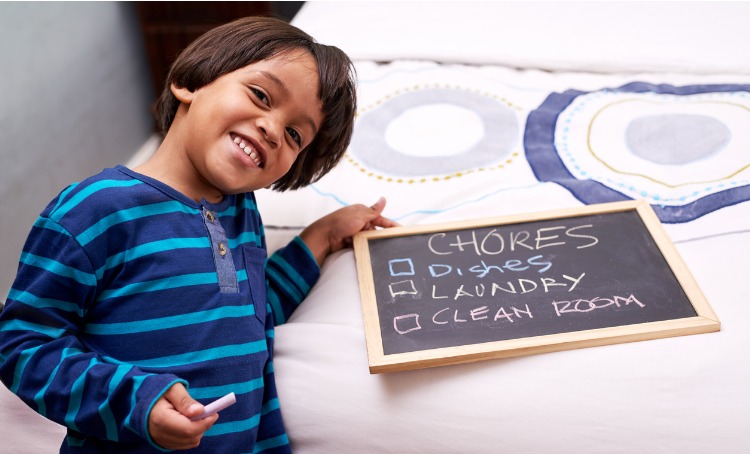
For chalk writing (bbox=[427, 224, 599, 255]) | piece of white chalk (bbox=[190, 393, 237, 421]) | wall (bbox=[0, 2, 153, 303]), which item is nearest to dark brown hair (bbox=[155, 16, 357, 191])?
chalk writing (bbox=[427, 224, 599, 255])

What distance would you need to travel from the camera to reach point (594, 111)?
1.28m

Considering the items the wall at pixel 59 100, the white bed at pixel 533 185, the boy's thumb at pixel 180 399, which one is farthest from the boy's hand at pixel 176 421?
the wall at pixel 59 100

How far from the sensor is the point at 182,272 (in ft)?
2.86

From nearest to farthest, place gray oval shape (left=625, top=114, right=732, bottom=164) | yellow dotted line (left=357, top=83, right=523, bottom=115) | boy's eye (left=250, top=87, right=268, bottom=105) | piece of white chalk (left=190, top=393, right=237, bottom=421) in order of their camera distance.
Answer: piece of white chalk (left=190, top=393, right=237, bottom=421), boy's eye (left=250, top=87, right=268, bottom=105), gray oval shape (left=625, top=114, right=732, bottom=164), yellow dotted line (left=357, top=83, right=523, bottom=115)

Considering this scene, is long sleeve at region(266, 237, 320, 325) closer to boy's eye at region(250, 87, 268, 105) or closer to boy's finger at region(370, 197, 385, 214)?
boy's finger at region(370, 197, 385, 214)

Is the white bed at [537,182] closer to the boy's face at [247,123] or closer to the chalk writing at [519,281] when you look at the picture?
the chalk writing at [519,281]

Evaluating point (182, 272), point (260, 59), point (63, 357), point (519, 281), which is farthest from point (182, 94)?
point (519, 281)

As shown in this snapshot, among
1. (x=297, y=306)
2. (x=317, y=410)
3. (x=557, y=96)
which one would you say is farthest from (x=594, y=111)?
(x=317, y=410)

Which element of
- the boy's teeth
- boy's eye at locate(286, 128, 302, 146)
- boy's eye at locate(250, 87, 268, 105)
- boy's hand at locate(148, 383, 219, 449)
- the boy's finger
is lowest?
boy's hand at locate(148, 383, 219, 449)

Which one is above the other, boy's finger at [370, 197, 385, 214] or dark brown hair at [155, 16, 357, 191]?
dark brown hair at [155, 16, 357, 191]

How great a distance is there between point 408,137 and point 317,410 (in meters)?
0.55

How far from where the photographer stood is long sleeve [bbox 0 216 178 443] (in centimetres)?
76

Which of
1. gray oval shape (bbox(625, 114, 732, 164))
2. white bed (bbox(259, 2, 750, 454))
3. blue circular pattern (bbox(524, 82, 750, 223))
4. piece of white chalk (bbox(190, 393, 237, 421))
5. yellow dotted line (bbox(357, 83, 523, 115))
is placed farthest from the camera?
yellow dotted line (bbox(357, 83, 523, 115))

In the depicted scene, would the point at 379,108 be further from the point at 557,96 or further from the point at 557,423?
the point at 557,423
